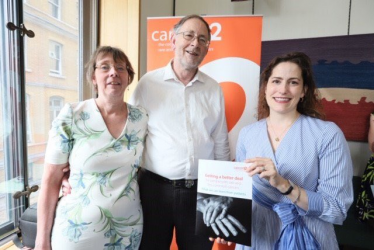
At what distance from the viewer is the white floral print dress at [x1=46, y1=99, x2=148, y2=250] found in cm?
110

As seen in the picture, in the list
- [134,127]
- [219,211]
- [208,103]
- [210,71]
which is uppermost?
[210,71]

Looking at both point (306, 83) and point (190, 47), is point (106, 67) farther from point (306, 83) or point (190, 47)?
point (306, 83)

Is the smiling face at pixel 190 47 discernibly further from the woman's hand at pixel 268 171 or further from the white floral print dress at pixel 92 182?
the woman's hand at pixel 268 171

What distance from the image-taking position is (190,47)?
1.41 meters

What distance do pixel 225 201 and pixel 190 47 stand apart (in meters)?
0.87

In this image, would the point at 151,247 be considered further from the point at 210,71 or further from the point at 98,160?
the point at 210,71

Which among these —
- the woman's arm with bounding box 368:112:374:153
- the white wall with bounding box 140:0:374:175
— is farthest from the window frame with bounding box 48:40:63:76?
the woman's arm with bounding box 368:112:374:153

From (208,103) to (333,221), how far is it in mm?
881

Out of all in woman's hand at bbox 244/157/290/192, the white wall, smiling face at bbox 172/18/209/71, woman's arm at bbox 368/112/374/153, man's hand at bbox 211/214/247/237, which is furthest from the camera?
the white wall

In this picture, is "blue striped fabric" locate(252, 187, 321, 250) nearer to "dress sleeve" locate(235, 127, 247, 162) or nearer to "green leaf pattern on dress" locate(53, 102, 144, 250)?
"dress sleeve" locate(235, 127, 247, 162)

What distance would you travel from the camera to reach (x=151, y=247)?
144 cm

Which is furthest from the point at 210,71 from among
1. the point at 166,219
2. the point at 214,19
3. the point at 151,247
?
the point at 151,247

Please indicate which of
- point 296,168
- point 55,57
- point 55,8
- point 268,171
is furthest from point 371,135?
point 55,8

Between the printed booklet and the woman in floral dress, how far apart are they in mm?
365
